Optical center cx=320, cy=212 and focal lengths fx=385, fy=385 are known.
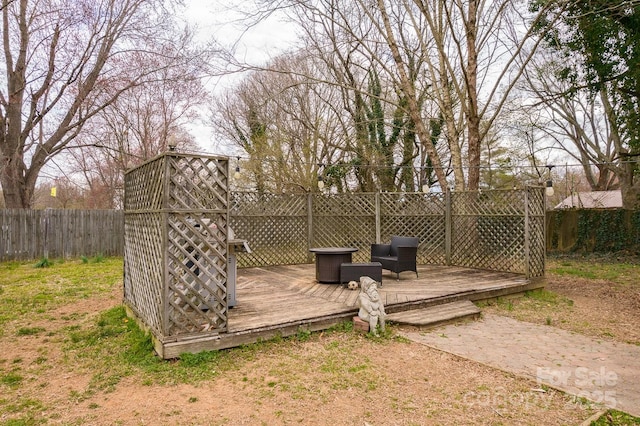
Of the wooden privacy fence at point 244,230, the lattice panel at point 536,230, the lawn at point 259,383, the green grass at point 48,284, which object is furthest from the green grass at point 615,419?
the green grass at point 48,284

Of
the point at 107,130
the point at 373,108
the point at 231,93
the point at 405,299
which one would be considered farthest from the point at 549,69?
the point at 107,130

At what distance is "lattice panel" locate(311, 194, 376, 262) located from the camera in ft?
28.1

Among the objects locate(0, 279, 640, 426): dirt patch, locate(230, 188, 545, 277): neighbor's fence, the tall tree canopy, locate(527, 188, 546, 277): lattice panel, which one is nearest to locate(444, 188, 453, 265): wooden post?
locate(230, 188, 545, 277): neighbor's fence

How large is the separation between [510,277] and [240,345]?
5198 mm

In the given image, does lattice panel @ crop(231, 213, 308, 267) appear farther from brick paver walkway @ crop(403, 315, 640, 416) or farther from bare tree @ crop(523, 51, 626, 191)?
bare tree @ crop(523, 51, 626, 191)

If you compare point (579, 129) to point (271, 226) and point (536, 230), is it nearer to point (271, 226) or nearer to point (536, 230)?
point (536, 230)

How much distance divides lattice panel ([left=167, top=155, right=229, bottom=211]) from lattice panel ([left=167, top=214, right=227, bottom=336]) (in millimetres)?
112

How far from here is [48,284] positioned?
7.02 meters

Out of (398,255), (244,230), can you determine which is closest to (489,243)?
(398,255)

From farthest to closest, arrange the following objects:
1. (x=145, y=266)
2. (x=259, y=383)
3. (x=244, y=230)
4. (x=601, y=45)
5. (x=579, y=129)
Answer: (x=579, y=129) < (x=601, y=45) < (x=244, y=230) < (x=145, y=266) < (x=259, y=383)

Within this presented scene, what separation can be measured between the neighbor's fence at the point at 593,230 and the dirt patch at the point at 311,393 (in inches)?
415

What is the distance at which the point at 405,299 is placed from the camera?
4.96m

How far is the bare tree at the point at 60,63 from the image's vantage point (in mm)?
9539

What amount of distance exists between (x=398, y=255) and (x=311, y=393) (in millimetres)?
3890
